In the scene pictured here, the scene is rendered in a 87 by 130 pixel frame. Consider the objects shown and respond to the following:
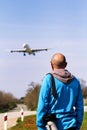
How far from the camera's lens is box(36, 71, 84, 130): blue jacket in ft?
23.7

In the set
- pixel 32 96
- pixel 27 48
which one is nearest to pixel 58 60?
pixel 32 96

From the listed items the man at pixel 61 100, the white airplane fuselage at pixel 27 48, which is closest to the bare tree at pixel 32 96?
the white airplane fuselage at pixel 27 48

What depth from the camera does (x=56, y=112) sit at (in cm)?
729

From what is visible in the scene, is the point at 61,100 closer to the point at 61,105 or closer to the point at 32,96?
the point at 61,105

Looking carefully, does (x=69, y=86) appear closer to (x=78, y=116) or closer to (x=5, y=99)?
(x=78, y=116)

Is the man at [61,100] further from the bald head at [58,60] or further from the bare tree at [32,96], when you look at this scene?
the bare tree at [32,96]

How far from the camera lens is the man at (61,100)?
23.8 ft

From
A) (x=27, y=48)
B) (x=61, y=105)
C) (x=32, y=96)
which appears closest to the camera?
(x=61, y=105)

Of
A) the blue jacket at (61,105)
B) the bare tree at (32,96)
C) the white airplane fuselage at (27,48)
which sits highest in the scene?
the blue jacket at (61,105)

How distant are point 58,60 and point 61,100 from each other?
543mm

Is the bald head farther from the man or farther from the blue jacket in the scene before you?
the blue jacket

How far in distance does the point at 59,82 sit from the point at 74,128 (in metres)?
0.65

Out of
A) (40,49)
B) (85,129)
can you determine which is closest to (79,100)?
(85,129)

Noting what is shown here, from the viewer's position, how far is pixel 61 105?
732 centimetres
